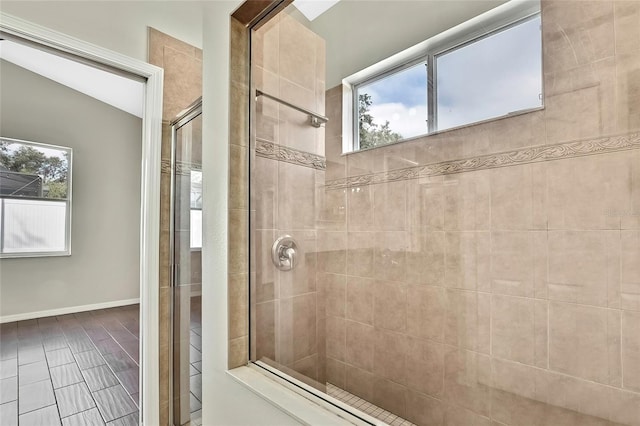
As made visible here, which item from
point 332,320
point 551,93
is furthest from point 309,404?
point 551,93

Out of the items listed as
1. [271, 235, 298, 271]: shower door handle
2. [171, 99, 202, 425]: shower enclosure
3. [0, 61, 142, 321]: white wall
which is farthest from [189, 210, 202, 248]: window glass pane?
[0, 61, 142, 321]: white wall

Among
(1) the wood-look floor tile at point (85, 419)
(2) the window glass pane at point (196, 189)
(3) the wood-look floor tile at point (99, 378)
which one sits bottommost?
(1) the wood-look floor tile at point (85, 419)

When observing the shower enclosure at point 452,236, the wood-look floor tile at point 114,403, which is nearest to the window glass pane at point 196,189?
the shower enclosure at point 452,236

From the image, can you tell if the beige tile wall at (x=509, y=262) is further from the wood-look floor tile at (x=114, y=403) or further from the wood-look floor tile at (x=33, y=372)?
the wood-look floor tile at (x=33, y=372)

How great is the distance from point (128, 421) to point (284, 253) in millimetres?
1199

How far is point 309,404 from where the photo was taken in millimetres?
857

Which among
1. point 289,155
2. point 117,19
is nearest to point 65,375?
point 289,155

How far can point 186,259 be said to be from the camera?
56.9 inches

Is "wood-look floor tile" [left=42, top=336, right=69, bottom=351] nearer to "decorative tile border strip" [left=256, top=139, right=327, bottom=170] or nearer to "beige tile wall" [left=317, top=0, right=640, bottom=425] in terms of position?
"beige tile wall" [left=317, top=0, right=640, bottom=425]

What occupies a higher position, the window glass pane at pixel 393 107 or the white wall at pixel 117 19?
the white wall at pixel 117 19

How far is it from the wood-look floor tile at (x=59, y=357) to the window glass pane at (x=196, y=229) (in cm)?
108

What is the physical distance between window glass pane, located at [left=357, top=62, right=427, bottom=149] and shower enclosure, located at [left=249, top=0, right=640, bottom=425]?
9 centimetres

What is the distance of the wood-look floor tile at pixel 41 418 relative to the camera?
1350mm

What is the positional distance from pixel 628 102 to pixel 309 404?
61.8 inches
